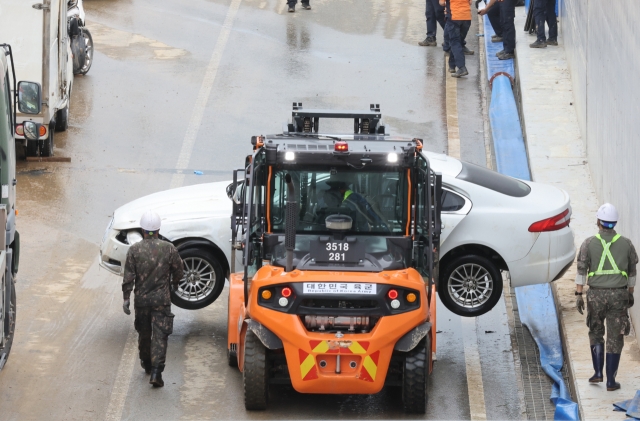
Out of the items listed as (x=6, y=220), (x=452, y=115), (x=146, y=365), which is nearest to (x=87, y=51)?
(x=452, y=115)

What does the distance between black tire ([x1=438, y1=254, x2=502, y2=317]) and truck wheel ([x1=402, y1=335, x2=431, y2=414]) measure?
6.66ft

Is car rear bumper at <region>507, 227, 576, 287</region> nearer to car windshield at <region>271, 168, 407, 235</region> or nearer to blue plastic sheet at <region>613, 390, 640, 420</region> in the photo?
car windshield at <region>271, 168, 407, 235</region>

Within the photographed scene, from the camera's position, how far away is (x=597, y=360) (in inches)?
432

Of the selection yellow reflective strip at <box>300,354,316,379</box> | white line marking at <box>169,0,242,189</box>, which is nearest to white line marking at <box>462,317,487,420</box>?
yellow reflective strip at <box>300,354,316,379</box>

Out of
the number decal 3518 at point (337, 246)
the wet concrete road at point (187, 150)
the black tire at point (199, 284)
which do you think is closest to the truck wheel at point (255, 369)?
the wet concrete road at point (187, 150)

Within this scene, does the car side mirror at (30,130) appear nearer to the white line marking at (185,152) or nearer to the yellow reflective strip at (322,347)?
the white line marking at (185,152)

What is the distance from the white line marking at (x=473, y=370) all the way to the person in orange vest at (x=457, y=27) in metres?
8.58

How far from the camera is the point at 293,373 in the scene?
10.4m

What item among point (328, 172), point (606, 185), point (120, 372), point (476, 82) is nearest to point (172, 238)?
point (120, 372)

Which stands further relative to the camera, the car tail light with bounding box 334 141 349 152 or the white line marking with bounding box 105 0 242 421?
the white line marking with bounding box 105 0 242 421

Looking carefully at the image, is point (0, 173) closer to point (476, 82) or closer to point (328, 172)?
point (328, 172)

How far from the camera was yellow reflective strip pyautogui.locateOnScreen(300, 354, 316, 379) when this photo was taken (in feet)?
33.7

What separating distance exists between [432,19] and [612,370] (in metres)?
12.8

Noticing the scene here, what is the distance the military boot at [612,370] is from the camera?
35.5ft
